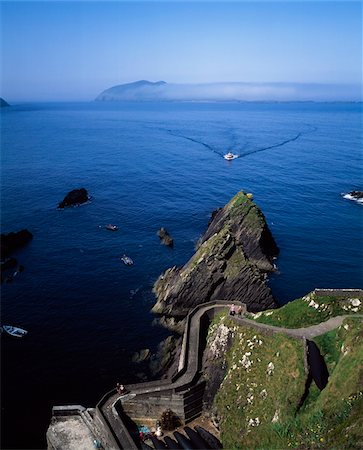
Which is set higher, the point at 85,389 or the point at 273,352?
the point at 273,352

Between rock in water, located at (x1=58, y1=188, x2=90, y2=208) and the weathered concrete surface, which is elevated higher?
rock in water, located at (x1=58, y1=188, x2=90, y2=208)

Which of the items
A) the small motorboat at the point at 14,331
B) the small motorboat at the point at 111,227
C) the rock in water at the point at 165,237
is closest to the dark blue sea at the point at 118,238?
the small motorboat at the point at 14,331

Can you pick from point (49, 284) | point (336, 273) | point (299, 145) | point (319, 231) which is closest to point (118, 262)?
point (49, 284)

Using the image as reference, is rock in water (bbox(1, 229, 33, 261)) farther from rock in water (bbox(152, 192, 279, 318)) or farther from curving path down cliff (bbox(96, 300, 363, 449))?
curving path down cliff (bbox(96, 300, 363, 449))

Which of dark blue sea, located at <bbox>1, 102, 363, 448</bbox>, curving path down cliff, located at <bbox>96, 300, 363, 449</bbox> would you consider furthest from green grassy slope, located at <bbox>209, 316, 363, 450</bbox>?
dark blue sea, located at <bbox>1, 102, 363, 448</bbox>

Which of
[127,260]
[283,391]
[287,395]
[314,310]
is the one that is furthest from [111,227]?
[287,395]

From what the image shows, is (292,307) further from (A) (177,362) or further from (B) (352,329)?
(A) (177,362)
